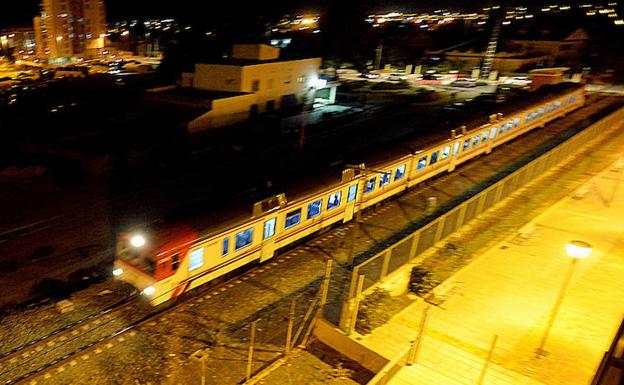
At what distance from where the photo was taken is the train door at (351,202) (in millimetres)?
15961

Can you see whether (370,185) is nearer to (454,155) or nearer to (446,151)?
(446,151)

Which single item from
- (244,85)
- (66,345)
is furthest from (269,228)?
(244,85)

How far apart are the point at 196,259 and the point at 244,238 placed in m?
1.58

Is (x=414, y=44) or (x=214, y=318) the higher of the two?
(x=414, y=44)

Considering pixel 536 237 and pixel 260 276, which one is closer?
pixel 260 276

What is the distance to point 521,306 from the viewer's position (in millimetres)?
10820

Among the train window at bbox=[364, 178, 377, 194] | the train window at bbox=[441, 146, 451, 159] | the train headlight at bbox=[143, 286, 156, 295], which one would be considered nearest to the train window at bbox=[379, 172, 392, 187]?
the train window at bbox=[364, 178, 377, 194]

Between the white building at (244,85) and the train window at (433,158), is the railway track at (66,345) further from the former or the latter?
the white building at (244,85)

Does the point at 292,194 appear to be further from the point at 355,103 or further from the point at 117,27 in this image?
the point at 117,27

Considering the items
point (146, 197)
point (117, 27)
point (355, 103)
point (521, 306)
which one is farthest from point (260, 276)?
point (117, 27)

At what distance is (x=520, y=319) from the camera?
10.3m

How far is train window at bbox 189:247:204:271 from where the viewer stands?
10942 millimetres

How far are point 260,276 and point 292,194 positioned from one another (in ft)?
8.46

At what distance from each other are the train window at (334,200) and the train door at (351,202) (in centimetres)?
55
